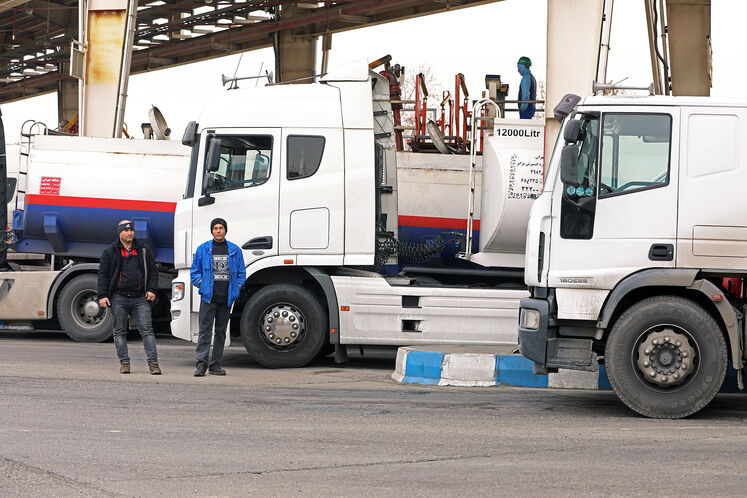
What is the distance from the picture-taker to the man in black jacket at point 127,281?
11820 millimetres

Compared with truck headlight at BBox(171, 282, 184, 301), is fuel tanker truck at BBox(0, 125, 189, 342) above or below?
above

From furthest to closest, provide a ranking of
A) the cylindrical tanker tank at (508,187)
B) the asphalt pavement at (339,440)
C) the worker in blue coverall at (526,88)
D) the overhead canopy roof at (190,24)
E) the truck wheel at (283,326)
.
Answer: the overhead canopy roof at (190,24) < the worker in blue coverall at (526,88) < the cylindrical tanker tank at (508,187) < the truck wheel at (283,326) < the asphalt pavement at (339,440)

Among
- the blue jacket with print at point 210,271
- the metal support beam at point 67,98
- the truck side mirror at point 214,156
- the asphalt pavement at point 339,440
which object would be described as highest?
the metal support beam at point 67,98

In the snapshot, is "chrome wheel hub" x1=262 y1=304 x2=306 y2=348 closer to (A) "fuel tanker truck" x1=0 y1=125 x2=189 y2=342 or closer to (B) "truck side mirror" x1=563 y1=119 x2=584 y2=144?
(A) "fuel tanker truck" x1=0 y1=125 x2=189 y2=342

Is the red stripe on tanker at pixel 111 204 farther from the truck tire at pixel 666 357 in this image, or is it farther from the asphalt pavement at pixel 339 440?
the truck tire at pixel 666 357

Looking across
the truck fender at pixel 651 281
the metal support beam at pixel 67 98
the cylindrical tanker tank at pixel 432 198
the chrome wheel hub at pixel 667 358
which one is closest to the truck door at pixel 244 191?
the cylindrical tanker tank at pixel 432 198

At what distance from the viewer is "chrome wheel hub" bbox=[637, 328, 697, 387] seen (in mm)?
9023

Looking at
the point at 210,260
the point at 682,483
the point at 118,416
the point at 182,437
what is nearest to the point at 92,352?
the point at 210,260

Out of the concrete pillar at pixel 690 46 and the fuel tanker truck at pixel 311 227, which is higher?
the concrete pillar at pixel 690 46

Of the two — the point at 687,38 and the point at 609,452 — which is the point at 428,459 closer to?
the point at 609,452

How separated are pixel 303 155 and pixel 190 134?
1.35 meters

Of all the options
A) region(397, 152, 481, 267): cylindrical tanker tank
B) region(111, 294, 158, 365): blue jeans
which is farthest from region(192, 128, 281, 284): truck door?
region(397, 152, 481, 267): cylindrical tanker tank

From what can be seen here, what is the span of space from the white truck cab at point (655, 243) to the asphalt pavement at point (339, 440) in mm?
518

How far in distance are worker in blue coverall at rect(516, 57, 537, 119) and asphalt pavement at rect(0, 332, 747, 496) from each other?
4.63 meters
